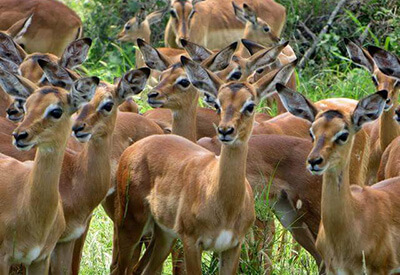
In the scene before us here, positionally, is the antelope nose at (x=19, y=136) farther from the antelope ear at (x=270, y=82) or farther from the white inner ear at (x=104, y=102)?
the antelope ear at (x=270, y=82)

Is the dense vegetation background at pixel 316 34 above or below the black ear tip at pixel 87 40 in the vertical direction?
below

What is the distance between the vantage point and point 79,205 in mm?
6777

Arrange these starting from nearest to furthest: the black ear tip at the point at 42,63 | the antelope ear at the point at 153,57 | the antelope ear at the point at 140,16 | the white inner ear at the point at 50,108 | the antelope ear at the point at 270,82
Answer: the white inner ear at the point at 50,108, the antelope ear at the point at 270,82, the black ear tip at the point at 42,63, the antelope ear at the point at 153,57, the antelope ear at the point at 140,16

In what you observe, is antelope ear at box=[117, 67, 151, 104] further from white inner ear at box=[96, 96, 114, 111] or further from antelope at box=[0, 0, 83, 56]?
antelope at box=[0, 0, 83, 56]

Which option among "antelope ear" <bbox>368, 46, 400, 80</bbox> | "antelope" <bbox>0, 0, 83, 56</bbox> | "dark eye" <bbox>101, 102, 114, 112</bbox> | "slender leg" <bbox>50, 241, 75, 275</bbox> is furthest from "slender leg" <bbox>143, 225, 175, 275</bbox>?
"antelope" <bbox>0, 0, 83, 56</bbox>

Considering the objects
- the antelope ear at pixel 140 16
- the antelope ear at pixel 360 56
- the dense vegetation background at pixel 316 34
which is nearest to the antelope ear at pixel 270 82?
the antelope ear at pixel 360 56

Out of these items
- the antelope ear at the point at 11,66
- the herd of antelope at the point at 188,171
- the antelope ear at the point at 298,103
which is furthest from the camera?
the antelope ear at the point at 11,66

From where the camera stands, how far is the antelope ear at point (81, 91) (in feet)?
19.9

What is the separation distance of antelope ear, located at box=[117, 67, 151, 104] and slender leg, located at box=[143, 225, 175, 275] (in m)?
0.95

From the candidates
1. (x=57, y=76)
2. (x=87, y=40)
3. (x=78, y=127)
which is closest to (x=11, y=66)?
(x=87, y=40)

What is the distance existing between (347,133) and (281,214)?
1308mm

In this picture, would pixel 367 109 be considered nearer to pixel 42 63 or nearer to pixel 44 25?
pixel 42 63

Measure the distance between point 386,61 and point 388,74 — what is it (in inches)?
4.9

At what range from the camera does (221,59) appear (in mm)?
8789
